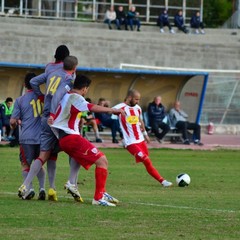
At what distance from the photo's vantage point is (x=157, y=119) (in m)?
34.6

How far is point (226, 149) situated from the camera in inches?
1300

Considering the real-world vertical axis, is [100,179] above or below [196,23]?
above

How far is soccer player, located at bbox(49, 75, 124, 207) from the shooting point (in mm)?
13539

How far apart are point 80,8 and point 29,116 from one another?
41.6 metres

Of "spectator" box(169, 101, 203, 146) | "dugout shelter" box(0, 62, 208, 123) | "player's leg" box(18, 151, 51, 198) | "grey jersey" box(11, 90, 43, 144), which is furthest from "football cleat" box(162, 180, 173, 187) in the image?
"spectator" box(169, 101, 203, 146)

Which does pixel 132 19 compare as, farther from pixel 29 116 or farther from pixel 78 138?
pixel 78 138

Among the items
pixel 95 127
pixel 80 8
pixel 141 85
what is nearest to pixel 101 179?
pixel 95 127

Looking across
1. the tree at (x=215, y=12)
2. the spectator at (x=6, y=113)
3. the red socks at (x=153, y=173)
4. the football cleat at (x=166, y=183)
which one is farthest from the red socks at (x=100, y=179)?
the tree at (x=215, y=12)

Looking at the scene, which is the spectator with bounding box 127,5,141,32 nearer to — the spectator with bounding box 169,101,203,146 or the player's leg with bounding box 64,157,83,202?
the spectator with bounding box 169,101,203,146

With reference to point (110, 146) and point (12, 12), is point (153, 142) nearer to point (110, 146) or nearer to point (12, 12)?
point (110, 146)

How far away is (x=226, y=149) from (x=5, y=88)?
7.87m

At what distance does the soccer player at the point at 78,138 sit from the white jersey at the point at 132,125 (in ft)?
19.5

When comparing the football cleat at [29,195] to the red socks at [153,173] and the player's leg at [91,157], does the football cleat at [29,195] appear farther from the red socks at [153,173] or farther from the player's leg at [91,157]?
the red socks at [153,173]

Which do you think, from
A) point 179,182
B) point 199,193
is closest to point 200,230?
point 199,193
